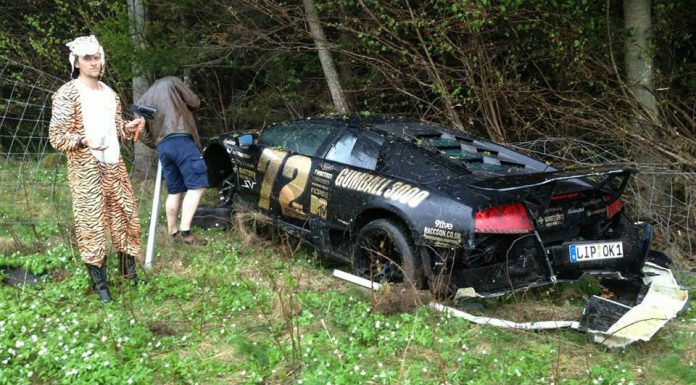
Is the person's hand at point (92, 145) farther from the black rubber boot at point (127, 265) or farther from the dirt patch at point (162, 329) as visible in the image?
the dirt patch at point (162, 329)

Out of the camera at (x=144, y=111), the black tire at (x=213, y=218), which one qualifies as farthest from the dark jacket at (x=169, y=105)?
the black tire at (x=213, y=218)

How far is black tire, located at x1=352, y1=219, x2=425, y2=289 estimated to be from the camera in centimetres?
454

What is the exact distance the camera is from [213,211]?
6934mm

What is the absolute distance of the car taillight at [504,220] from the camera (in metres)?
4.21

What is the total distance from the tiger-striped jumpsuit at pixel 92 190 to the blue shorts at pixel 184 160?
35.5 inches

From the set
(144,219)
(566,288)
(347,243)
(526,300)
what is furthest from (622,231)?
(144,219)

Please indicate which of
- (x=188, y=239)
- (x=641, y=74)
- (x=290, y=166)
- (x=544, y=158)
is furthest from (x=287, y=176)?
(x=641, y=74)

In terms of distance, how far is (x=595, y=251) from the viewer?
439 centimetres

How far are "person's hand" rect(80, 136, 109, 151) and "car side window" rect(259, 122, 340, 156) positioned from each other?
5.74 ft

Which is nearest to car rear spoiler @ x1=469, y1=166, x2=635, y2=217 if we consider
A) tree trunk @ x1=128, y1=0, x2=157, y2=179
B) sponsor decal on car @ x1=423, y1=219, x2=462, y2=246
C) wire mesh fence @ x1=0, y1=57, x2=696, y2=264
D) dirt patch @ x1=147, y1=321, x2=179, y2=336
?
sponsor decal on car @ x1=423, y1=219, x2=462, y2=246

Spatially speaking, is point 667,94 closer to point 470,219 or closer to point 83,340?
point 470,219

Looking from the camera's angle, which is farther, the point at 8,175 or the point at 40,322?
the point at 8,175

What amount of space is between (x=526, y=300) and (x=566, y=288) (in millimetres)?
440

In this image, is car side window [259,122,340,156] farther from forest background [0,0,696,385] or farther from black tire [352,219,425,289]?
black tire [352,219,425,289]
